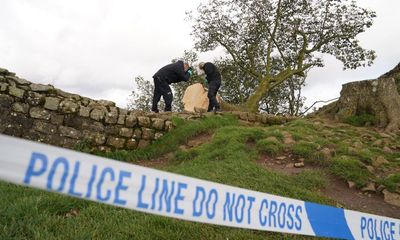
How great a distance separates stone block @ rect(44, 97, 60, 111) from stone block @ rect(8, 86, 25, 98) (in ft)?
1.50

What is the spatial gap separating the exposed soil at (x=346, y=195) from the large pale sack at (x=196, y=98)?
7.48m

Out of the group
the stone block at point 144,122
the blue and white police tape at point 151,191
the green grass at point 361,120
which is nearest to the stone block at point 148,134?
the stone block at point 144,122

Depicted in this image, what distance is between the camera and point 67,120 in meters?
7.24

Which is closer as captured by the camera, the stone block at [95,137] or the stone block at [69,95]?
the stone block at [95,137]

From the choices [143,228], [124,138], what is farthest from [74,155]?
[124,138]

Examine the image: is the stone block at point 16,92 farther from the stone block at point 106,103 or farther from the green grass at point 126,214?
the green grass at point 126,214

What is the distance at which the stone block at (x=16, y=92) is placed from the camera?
22.1 ft

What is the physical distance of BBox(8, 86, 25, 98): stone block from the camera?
6.75m

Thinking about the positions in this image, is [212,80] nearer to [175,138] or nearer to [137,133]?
[175,138]

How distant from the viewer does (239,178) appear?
538cm

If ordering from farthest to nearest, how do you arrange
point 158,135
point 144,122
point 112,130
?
point 158,135 < point 144,122 < point 112,130

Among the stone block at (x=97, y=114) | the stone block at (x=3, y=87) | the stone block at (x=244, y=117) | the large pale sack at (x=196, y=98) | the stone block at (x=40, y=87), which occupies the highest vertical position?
the large pale sack at (x=196, y=98)

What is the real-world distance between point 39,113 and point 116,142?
67.6 inches

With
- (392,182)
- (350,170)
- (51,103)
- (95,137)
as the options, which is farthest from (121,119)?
(392,182)
